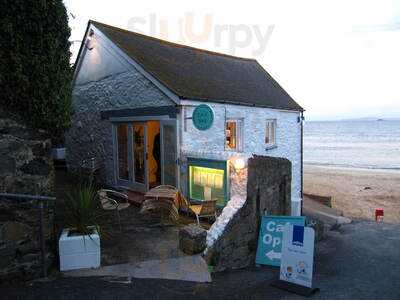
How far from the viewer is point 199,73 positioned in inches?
548

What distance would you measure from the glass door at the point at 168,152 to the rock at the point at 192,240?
3.52m

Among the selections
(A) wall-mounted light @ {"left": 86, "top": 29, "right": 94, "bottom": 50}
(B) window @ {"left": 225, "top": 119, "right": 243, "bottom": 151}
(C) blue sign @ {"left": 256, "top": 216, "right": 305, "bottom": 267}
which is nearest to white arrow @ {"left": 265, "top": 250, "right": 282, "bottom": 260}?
(C) blue sign @ {"left": 256, "top": 216, "right": 305, "bottom": 267}

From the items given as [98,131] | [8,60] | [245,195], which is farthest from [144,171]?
[8,60]

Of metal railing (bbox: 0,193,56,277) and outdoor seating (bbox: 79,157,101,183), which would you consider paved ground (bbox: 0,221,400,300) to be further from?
outdoor seating (bbox: 79,157,101,183)

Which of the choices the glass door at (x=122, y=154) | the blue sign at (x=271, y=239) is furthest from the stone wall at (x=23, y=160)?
the glass door at (x=122, y=154)

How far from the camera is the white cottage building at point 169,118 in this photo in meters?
9.96

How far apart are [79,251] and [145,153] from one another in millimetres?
5879

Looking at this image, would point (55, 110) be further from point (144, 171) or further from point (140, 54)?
point (140, 54)

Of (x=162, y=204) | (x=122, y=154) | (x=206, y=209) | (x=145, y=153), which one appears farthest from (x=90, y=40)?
(x=206, y=209)

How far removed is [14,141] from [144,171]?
6.28 metres

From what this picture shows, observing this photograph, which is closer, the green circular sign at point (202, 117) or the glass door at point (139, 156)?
the green circular sign at point (202, 117)

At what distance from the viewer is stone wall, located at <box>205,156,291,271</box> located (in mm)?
7112

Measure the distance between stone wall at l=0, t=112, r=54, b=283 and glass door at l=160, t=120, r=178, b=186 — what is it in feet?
16.1

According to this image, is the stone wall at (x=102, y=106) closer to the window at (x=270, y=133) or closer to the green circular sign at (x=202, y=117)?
the green circular sign at (x=202, y=117)
